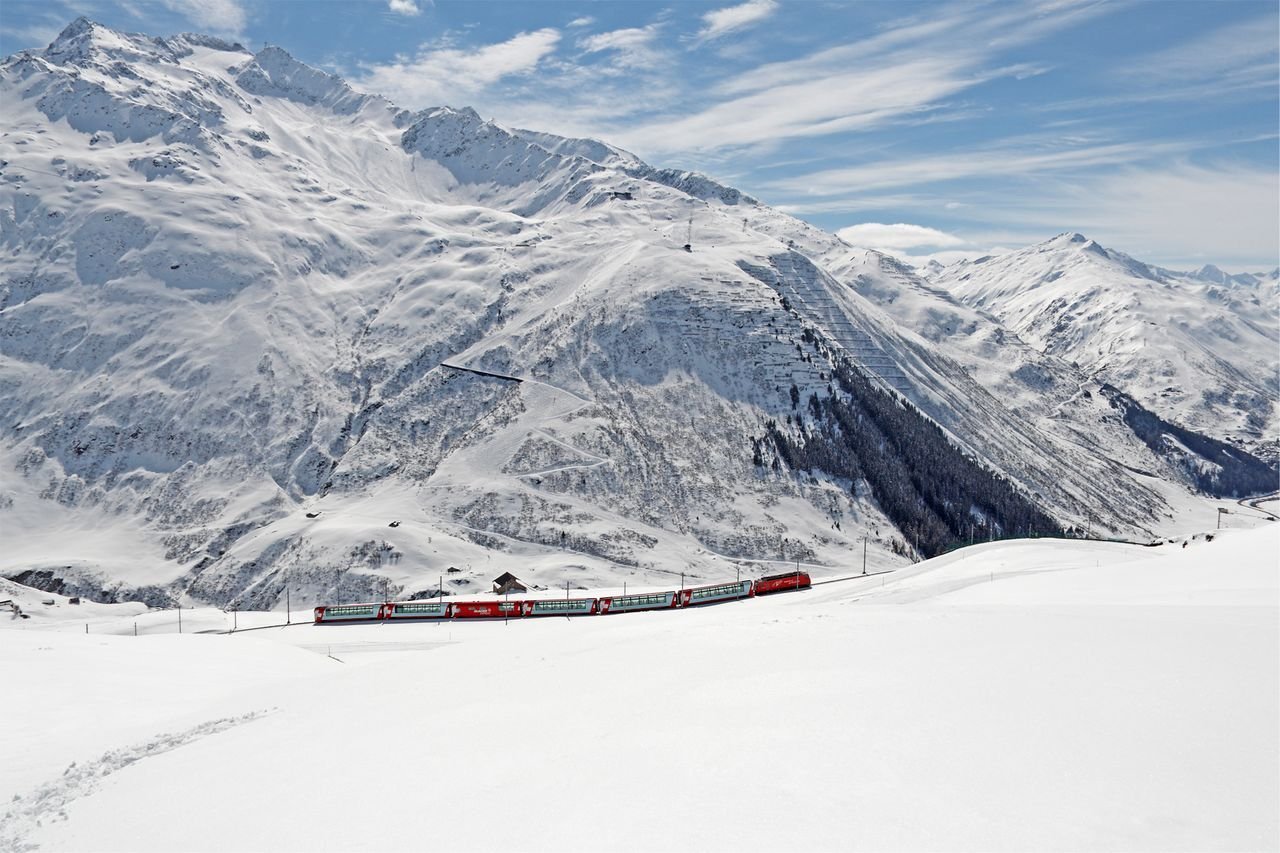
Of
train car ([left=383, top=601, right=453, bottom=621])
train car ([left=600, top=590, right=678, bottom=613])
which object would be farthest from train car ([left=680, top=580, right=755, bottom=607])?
train car ([left=383, top=601, right=453, bottom=621])

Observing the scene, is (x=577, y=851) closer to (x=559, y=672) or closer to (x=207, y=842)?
(x=207, y=842)

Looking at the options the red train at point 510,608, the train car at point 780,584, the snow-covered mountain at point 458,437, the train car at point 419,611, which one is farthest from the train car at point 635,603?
the snow-covered mountain at point 458,437

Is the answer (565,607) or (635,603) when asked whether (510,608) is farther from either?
(635,603)

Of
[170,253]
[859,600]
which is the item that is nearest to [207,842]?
[859,600]

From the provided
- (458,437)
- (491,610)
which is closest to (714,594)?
(491,610)

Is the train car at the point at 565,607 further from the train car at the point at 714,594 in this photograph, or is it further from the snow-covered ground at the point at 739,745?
the snow-covered ground at the point at 739,745

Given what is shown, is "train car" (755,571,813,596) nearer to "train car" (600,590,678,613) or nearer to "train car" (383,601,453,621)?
"train car" (600,590,678,613)

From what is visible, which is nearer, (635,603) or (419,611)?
(419,611)

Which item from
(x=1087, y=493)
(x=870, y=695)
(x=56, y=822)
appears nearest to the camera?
(x=56, y=822)
